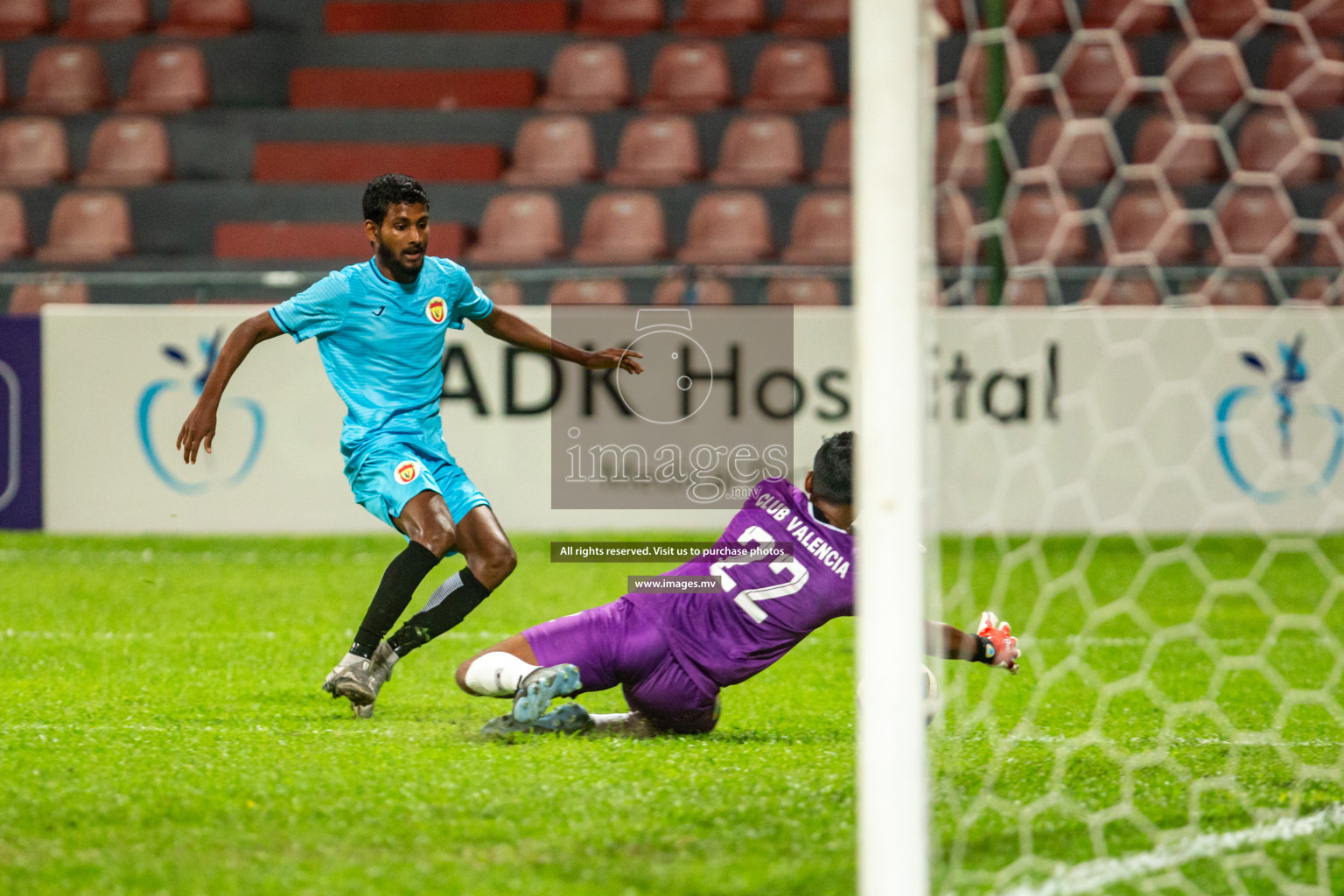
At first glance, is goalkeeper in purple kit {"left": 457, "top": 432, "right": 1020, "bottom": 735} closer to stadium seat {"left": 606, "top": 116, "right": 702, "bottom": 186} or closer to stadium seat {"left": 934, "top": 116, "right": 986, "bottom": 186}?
stadium seat {"left": 934, "top": 116, "right": 986, "bottom": 186}

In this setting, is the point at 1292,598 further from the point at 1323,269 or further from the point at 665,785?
the point at 665,785

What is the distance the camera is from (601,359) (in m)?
4.38

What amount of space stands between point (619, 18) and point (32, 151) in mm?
4914

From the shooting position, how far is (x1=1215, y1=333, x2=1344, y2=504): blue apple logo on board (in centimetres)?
835

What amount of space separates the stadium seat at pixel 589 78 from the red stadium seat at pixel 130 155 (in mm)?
3046

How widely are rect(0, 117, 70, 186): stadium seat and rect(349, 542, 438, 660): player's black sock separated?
881cm

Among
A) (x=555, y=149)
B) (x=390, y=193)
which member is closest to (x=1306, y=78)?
(x=555, y=149)

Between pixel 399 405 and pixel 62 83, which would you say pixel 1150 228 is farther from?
pixel 62 83

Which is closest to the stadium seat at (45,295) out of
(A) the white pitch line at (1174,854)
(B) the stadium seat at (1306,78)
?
(A) the white pitch line at (1174,854)

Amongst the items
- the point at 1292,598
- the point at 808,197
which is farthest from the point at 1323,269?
the point at 808,197

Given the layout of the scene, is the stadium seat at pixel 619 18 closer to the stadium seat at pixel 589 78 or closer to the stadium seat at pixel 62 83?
the stadium seat at pixel 589 78

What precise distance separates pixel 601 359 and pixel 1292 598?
13.3 ft

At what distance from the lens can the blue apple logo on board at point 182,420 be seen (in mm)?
8492

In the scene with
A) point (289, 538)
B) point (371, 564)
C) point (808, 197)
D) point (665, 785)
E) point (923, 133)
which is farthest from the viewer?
point (808, 197)
